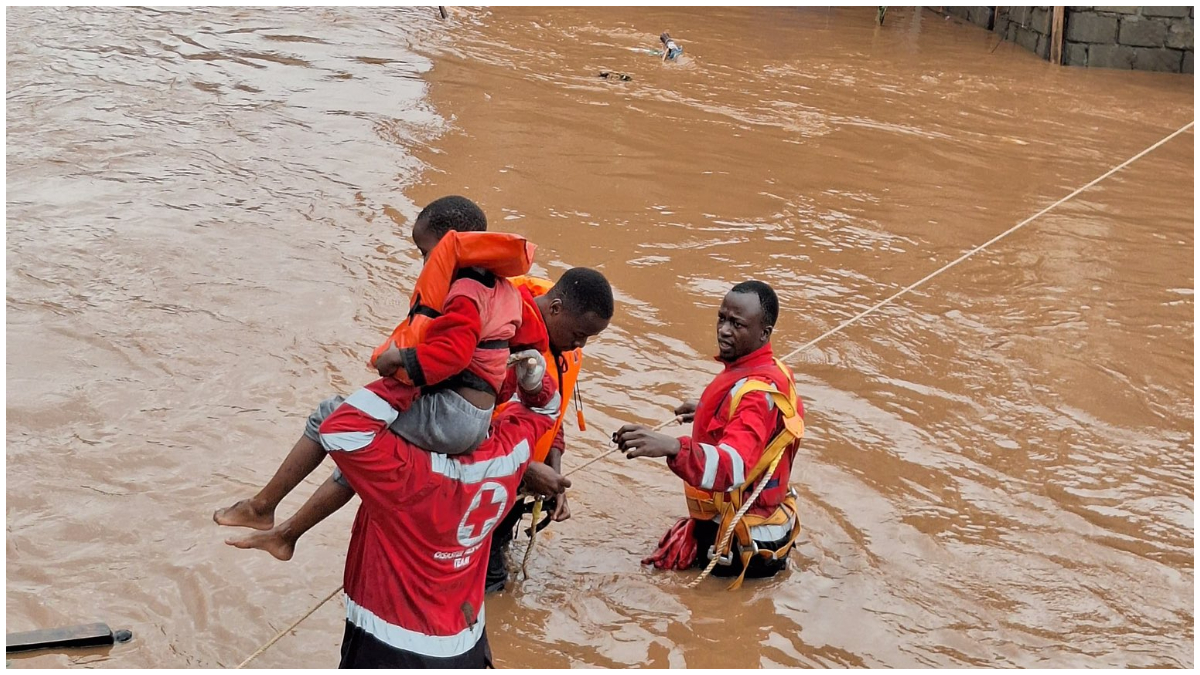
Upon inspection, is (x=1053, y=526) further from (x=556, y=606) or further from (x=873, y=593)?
(x=556, y=606)

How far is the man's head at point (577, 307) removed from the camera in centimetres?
361

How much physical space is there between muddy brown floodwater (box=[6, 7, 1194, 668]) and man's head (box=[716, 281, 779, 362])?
1.08 m

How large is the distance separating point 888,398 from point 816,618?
2145mm

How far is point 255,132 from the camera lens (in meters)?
10.6

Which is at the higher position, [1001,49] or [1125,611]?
[1001,49]

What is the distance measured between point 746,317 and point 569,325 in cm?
93

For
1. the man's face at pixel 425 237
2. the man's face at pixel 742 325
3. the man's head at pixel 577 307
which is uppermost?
the man's face at pixel 425 237

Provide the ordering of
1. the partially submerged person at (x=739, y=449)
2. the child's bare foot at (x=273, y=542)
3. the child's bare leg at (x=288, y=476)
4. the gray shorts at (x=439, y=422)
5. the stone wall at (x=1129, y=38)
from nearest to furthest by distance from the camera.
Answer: the gray shorts at (x=439, y=422)
the child's bare leg at (x=288, y=476)
the child's bare foot at (x=273, y=542)
the partially submerged person at (x=739, y=449)
the stone wall at (x=1129, y=38)

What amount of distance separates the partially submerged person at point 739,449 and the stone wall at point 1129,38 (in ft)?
36.6

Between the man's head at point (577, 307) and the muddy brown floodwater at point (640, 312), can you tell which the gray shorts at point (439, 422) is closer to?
the man's head at point (577, 307)

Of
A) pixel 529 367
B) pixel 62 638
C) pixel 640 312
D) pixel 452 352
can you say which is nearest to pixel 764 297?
pixel 529 367

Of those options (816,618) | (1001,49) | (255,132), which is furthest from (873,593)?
(1001,49)

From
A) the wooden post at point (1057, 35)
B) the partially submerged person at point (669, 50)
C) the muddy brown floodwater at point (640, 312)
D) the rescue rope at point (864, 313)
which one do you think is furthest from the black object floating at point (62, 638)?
the wooden post at point (1057, 35)

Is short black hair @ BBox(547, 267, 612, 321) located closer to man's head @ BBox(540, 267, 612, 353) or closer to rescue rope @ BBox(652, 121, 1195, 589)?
man's head @ BBox(540, 267, 612, 353)
